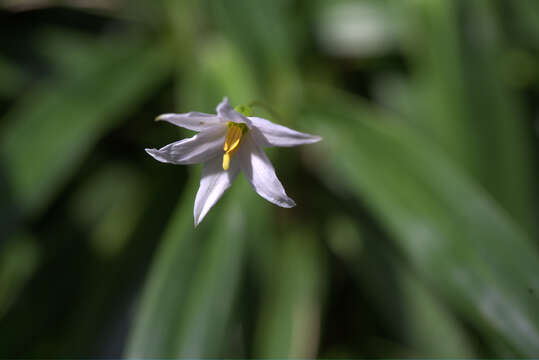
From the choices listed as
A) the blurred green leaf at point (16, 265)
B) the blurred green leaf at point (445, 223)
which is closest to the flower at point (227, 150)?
the blurred green leaf at point (445, 223)

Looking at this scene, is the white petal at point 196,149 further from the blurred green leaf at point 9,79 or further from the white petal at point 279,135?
the blurred green leaf at point 9,79

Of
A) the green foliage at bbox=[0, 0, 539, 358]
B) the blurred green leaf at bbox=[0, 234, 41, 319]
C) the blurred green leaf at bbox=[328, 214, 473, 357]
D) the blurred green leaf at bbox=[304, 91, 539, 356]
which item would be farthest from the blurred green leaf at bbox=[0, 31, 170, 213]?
the blurred green leaf at bbox=[328, 214, 473, 357]

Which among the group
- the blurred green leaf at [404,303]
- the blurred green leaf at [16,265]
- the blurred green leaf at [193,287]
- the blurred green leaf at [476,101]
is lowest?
the blurred green leaf at [404,303]

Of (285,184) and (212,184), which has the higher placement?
(212,184)

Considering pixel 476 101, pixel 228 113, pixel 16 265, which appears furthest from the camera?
pixel 16 265

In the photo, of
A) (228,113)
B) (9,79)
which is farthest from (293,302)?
(9,79)

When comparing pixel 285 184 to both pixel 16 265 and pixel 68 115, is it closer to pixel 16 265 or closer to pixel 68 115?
pixel 68 115

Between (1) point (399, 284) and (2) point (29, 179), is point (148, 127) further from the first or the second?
(1) point (399, 284)

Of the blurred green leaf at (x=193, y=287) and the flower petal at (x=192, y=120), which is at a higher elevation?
the flower petal at (x=192, y=120)

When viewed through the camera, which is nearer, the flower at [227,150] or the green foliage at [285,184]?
the flower at [227,150]
